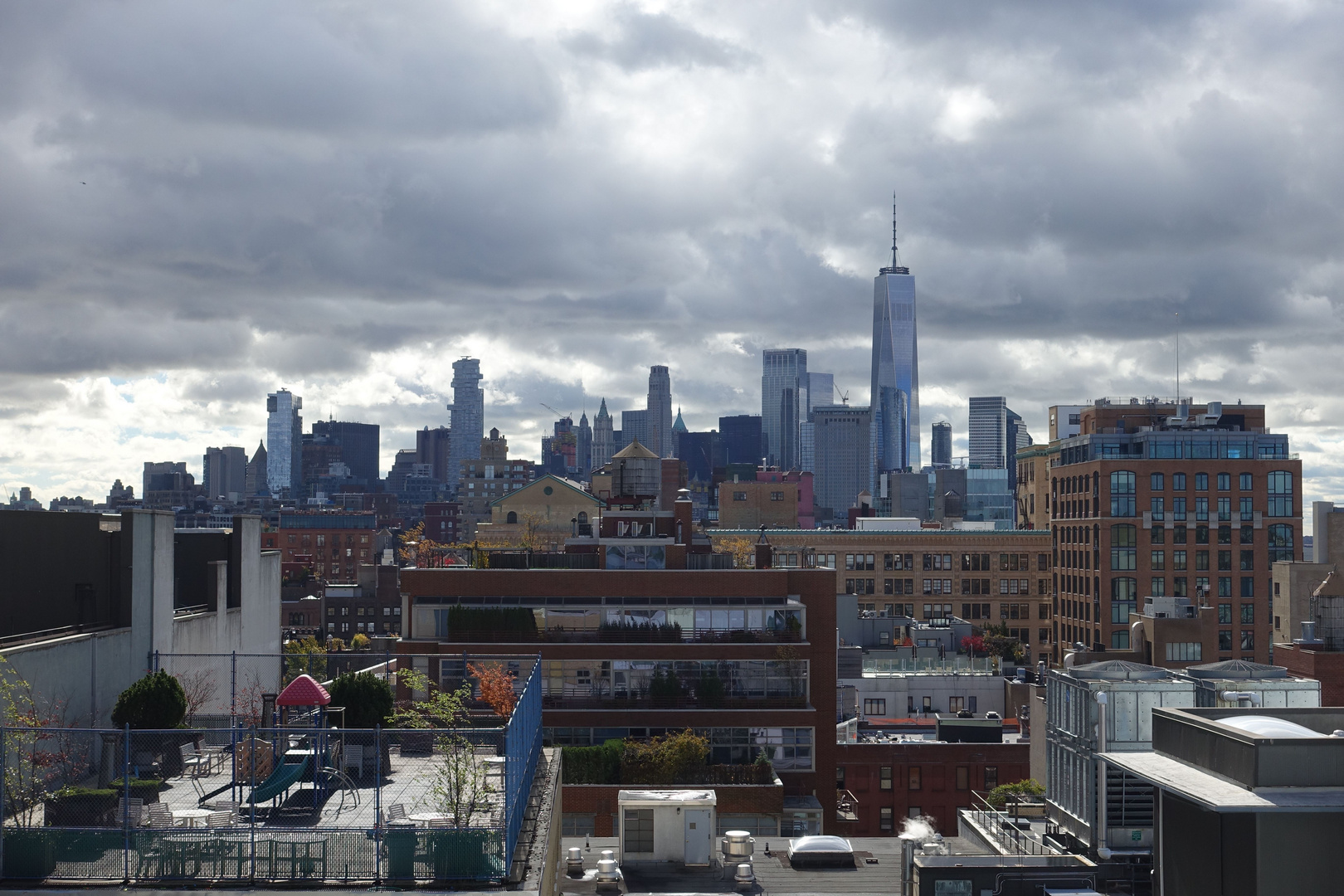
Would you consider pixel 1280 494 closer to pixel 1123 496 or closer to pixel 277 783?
pixel 1123 496

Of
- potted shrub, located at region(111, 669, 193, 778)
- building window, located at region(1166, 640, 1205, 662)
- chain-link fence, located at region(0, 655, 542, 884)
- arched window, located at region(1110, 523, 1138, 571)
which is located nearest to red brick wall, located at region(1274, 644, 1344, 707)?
building window, located at region(1166, 640, 1205, 662)

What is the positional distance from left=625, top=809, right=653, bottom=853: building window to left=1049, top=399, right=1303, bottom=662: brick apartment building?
95.8 metres

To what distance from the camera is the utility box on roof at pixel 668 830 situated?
133 ft

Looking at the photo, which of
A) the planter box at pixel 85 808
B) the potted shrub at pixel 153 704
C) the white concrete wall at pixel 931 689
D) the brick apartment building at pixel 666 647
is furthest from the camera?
the white concrete wall at pixel 931 689

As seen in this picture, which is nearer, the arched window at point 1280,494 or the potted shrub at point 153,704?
the potted shrub at point 153,704

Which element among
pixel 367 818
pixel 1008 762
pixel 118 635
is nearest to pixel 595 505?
pixel 1008 762

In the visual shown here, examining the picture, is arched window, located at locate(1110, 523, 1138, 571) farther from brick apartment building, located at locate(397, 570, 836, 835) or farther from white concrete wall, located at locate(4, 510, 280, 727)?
white concrete wall, located at locate(4, 510, 280, 727)

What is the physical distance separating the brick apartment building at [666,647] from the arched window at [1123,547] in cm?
7273

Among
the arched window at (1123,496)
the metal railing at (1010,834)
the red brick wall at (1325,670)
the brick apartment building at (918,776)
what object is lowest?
the brick apartment building at (918,776)

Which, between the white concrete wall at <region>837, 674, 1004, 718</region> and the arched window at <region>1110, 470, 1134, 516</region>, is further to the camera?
the arched window at <region>1110, 470, 1134, 516</region>

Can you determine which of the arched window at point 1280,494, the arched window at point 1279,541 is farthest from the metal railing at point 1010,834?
the arched window at point 1280,494

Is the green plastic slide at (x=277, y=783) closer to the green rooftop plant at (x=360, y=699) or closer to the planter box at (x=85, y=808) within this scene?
the planter box at (x=85, y=808)

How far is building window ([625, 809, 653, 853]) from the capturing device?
40.9 meters

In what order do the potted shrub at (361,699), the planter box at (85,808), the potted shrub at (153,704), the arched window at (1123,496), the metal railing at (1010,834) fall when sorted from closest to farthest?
1. the planter box at (85,808)
2. the potted shrub at (153,704)
3. the potted shrub at (361,699)
4. the metal railing at (1010,834)
5. the arched window at (1123,496)
